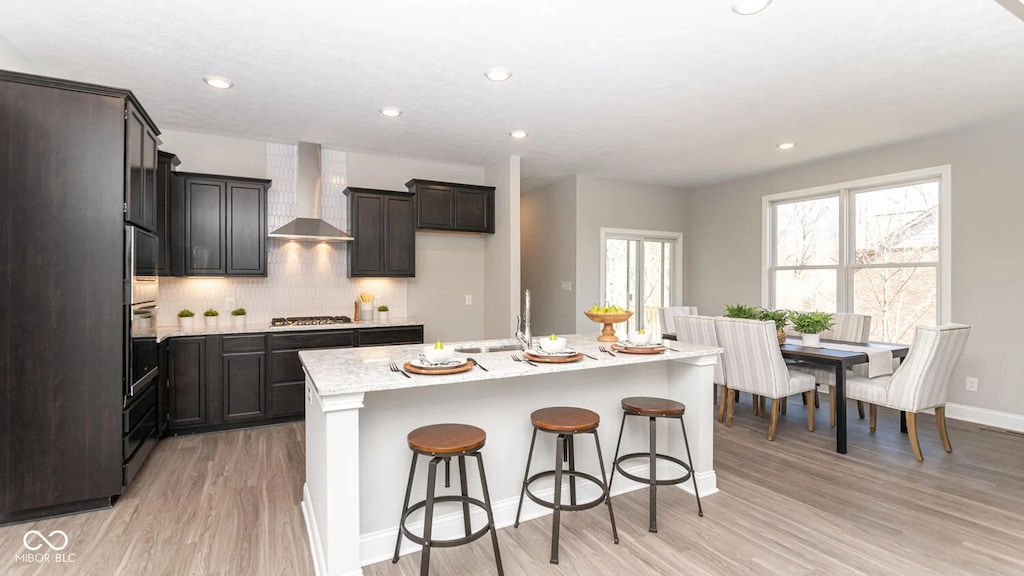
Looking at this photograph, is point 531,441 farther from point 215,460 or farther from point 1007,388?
point 1007,388

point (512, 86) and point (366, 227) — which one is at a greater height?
point (512, 86)

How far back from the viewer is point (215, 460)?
11.3 ft

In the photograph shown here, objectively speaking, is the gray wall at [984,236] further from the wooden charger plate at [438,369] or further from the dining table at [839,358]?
the wooden charger plate at [438,369]

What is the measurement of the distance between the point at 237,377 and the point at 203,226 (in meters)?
1.37

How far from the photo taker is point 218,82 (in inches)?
130

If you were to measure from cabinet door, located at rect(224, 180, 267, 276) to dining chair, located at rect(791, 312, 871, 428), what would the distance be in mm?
5123

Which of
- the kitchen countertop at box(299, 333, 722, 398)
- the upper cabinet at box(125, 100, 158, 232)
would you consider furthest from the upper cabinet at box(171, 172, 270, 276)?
the kitchen countertop at box(299, 333, 722, 398)

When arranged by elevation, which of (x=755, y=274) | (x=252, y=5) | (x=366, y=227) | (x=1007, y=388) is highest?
(x=252, y=5)

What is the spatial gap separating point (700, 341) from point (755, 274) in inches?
97.4

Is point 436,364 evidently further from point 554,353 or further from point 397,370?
point 554,353

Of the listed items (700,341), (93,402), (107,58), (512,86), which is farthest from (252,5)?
(700,341)

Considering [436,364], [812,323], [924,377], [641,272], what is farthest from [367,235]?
[924,377]

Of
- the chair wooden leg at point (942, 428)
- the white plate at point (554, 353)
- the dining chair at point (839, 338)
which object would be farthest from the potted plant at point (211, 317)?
the chair wooden leg at point (942, 428)

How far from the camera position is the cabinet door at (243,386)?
4.08 meters
